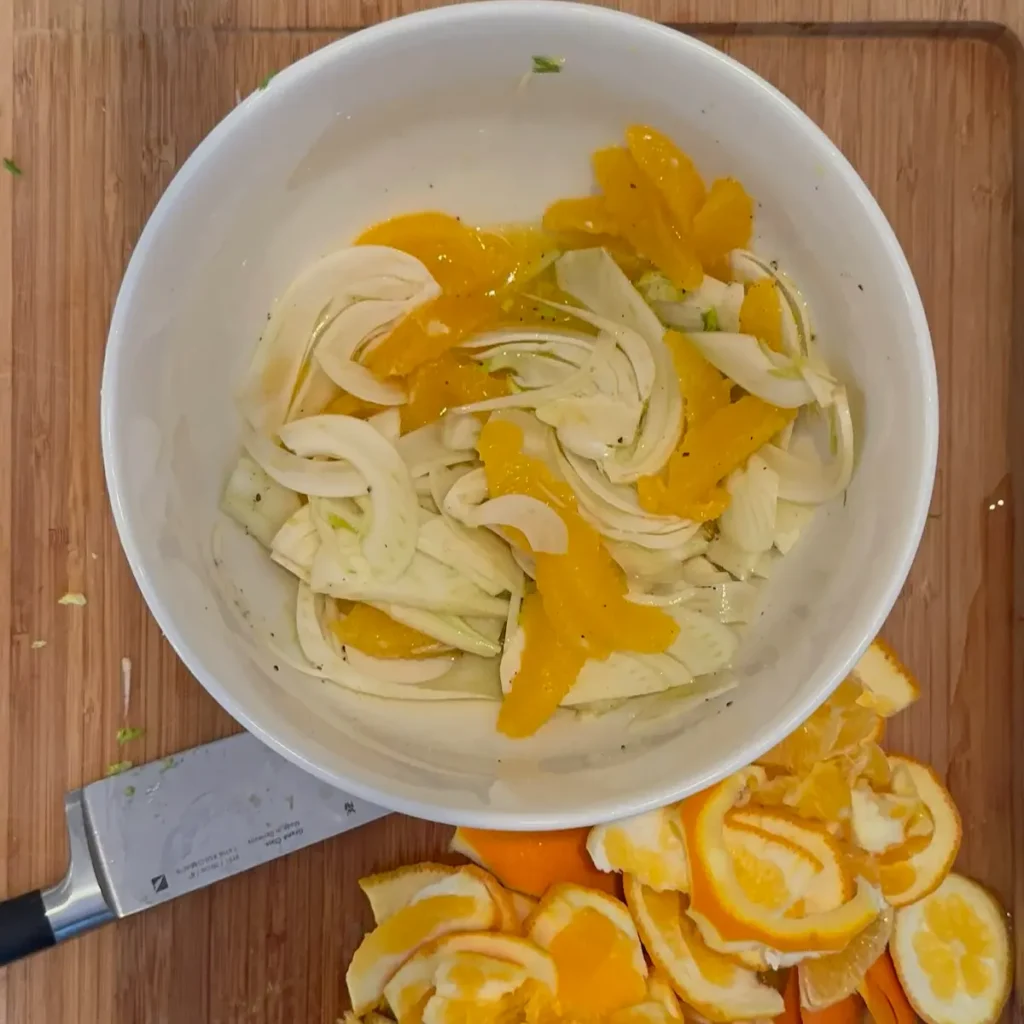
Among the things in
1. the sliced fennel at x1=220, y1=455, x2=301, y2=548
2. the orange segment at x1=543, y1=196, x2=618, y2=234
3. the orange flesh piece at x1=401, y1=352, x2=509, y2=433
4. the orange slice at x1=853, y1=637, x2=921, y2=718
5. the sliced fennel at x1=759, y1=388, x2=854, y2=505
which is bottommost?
the orange slice at x1=853, y1=637, x2=921, y2=718

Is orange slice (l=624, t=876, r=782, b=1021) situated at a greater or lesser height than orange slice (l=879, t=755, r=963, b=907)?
lesser

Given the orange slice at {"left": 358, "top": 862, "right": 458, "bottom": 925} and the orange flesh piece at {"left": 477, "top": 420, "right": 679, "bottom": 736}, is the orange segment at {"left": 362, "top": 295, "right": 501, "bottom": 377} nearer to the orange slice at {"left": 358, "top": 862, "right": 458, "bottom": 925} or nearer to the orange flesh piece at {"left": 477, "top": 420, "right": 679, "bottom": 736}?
the orange flesh piece at {"left": 477, "top": 420, "right": 679, "bottom": 736}

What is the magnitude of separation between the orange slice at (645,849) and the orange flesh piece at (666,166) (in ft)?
1.87

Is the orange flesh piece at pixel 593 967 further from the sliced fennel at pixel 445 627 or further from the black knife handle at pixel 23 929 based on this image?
the black knife handle at pixel 23 929

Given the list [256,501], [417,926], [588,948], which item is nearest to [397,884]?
[417,926]

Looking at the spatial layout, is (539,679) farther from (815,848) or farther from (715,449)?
(815,848)

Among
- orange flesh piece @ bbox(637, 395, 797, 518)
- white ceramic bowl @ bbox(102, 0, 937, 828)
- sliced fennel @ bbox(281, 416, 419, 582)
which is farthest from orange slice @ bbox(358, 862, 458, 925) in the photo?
orange flesh piece @ bbox(637, 395, 797, 518)

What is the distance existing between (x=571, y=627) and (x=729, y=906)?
36 centimetres

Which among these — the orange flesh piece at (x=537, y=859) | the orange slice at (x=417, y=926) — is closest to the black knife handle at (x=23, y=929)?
the orange slice at (x=417, y=926)

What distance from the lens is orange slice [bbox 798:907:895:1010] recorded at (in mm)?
957

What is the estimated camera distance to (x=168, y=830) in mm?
909

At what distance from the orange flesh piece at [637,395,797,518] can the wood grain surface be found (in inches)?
10.6

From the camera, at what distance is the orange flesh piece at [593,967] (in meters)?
0.94

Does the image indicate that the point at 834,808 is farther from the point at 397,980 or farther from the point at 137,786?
the point at 137,786
